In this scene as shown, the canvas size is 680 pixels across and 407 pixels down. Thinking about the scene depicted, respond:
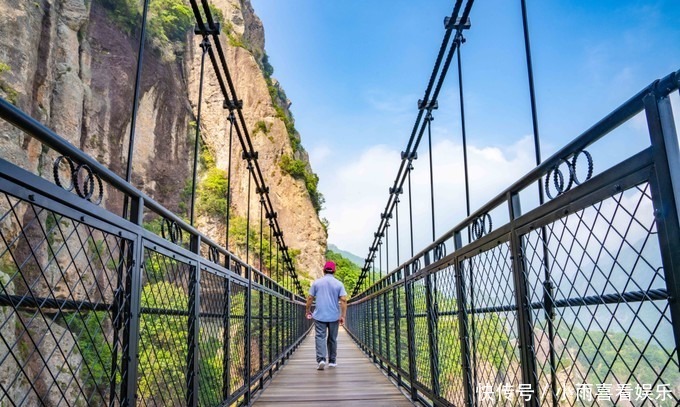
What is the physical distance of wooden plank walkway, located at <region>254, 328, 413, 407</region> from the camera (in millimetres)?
2745

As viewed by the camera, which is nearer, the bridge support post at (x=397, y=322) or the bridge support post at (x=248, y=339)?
the bridge support post at (x=248, y=339)

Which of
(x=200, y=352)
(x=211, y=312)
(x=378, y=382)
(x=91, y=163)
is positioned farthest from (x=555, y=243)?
(x=378, y=382)

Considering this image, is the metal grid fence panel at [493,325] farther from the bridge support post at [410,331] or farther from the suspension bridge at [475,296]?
the bridge support post at [410,331]

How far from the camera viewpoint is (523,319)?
1.27 metres

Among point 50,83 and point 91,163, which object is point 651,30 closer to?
point 91,163

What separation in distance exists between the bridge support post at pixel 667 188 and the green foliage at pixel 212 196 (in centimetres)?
2099

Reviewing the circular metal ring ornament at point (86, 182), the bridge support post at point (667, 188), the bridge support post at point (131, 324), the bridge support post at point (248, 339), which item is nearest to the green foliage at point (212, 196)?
the bridge support post at point (248, 339)

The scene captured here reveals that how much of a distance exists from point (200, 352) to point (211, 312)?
0.26 m

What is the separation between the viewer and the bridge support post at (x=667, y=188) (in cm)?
71

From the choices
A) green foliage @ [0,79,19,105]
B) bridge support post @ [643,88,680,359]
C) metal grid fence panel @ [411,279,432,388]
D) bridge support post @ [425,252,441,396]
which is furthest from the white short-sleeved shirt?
green foliage @ [0,79,19,105]

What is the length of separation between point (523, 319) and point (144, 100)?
19095mm

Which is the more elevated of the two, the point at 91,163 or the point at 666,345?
the point at 91,163

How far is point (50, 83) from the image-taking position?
1241 centimetres

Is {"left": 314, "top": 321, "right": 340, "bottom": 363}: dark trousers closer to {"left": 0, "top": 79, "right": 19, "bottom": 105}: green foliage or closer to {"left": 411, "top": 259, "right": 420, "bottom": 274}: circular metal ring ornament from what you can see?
{"left": 411, "top": 259, "right": 420, "bottom": 274}: circular metal ring ornament
